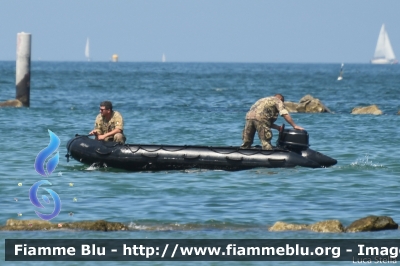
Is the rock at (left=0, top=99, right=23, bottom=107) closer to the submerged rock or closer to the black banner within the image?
the submerged rock

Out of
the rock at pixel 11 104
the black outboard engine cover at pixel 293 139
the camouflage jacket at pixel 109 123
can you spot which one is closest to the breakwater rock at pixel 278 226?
the camouflage jacket at pixel 109 123

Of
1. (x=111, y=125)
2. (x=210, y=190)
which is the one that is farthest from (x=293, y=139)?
(x=111, y=125)

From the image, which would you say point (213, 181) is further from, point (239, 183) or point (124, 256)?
point (124, 256)

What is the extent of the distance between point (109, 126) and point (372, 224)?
23.1ft

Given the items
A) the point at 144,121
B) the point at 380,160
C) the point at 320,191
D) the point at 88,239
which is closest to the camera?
the point at 88,239

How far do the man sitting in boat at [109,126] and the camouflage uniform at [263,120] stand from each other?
7.69 feet

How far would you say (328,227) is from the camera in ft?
42.2

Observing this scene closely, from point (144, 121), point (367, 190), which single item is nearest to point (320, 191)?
point (367, 190)

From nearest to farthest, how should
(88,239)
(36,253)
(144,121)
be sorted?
(36,253) < (88,239) < (144,121)

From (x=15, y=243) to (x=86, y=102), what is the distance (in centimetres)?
3424

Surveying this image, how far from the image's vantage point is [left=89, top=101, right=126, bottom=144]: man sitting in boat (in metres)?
18.4

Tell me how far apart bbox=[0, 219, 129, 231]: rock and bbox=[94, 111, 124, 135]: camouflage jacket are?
219 inches

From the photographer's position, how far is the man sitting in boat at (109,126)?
724 inches

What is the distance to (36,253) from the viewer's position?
38.4 ft
